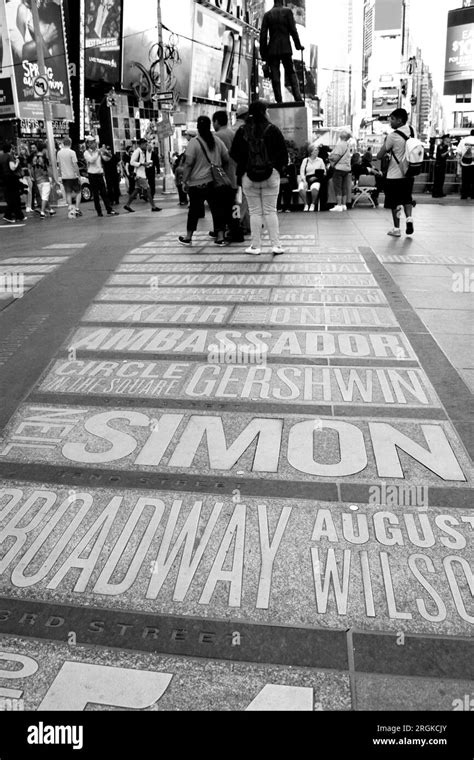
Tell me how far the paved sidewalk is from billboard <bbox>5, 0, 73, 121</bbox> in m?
24.8

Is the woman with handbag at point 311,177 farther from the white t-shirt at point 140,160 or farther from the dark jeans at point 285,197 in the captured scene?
the white t-shirt at point 140,160

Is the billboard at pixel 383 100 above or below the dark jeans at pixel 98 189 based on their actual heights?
above

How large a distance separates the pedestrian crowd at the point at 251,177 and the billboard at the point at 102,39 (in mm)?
15645

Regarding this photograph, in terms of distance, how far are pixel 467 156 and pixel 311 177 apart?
498cm

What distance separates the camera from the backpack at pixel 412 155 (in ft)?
29.3

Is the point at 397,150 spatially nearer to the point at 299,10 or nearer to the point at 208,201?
the point at 208,201

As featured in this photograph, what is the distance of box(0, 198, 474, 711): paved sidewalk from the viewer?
213cm

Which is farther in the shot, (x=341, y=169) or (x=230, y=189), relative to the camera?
(x=341, y=169)

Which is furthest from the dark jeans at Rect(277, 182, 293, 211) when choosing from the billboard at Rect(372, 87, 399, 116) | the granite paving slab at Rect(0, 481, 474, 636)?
the billboard at Rect(372, 87, 399, 116)

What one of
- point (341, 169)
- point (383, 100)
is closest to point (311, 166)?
point (341, 169)

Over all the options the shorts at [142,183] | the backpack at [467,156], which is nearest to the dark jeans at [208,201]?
the shorts at [142,183]

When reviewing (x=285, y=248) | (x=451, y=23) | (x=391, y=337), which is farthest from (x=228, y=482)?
(x=451, y=23)

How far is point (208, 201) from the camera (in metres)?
9.80

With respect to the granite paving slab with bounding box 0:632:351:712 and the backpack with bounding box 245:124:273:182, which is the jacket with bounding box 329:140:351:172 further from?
the granite paving slab with bounding box 0:632:351:712
